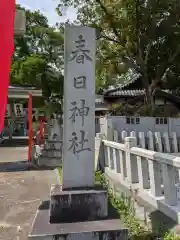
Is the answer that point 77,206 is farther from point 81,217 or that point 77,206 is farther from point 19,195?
point 19,195

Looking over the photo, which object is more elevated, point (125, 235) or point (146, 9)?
point (146, 9)

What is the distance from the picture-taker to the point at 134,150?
548 centimetres

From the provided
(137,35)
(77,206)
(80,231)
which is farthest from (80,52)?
(137,35)

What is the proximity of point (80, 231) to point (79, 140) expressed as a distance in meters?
1.32

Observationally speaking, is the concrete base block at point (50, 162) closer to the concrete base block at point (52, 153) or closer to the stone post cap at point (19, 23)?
the concrete base block at point (52, 153)

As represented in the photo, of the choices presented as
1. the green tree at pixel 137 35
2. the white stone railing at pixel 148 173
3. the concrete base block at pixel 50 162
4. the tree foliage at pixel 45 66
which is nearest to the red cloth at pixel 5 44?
the white stone railing at pixel 148 173

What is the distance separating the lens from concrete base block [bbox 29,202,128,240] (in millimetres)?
3568

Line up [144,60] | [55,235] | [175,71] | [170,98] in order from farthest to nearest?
[170,98], [175,71], [144,60], [55,235]

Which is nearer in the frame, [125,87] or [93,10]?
[93,10]

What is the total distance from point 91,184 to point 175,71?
15310 millimetres

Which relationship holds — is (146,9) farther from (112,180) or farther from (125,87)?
(112,180)

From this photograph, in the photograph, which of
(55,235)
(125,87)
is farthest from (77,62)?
(125,87)

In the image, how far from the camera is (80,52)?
451cm

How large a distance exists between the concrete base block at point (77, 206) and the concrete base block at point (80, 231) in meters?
0.13
